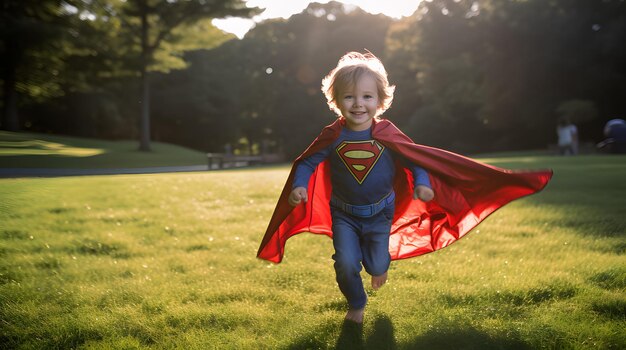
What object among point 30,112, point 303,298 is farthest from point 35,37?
point 303,298

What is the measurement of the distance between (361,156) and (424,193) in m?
0.54

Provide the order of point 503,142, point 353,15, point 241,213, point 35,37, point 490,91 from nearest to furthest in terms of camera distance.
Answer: point 35,37
point 241,213
point 490,91
point 503,142
point 353,15

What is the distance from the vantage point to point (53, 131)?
332 centimetres

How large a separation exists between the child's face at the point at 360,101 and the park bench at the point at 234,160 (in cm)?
2299

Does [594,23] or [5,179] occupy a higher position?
[594,23]

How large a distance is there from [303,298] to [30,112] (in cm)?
228

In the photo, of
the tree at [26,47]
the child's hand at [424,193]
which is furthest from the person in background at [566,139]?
the tree at [26,47]

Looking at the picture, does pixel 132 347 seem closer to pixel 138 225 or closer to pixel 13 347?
pixel 13 347

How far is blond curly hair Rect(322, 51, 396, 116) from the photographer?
351cm

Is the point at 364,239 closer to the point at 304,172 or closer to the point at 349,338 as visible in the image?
the point at 304,172

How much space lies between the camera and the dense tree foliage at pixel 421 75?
33375mm

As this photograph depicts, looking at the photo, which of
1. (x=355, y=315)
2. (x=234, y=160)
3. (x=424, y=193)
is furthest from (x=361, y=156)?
(x=234, y=160)

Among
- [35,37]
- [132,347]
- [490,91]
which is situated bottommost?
[132,347]

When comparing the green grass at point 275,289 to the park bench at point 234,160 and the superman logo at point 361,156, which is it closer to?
the superman logo at point 361,156
